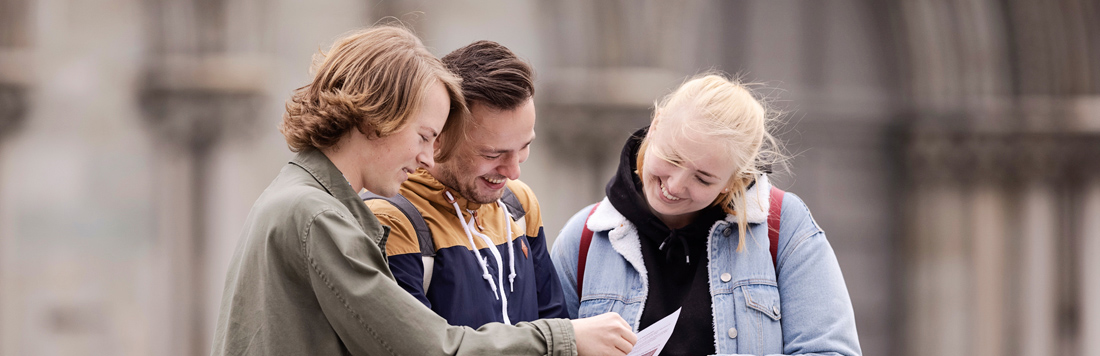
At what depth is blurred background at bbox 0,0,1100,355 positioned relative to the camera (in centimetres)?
375

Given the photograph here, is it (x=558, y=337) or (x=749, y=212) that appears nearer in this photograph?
(x=558, y=337)

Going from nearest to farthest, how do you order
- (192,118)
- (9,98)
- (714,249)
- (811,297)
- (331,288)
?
(331,288) → (811,297) → (714,249) → (9,98) → (192,118)

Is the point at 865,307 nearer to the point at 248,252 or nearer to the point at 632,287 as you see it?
the point at 632,287

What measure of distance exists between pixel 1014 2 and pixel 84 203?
5.13 metres

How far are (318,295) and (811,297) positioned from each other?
3.51 feet

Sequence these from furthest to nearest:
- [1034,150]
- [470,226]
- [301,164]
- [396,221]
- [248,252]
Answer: [1034,150] < [470,226] < [396,221] < [301,164] < [248,252]

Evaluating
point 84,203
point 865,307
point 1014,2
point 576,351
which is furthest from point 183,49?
point 1014,2

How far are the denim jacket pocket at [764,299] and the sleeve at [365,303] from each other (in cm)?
73

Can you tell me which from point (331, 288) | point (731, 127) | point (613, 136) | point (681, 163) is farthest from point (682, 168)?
point (613, 136)

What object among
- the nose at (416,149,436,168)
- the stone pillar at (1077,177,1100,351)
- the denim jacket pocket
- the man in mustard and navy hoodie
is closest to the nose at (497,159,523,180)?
the man in mustard and navy hoodie

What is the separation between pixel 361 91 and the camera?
1305 millimetres

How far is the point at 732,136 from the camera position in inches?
69.7

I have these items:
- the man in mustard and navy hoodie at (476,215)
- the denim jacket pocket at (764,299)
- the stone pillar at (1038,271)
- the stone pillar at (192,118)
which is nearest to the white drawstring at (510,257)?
the man in mustard and navy hoodie at (476,215)

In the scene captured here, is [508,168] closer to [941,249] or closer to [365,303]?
[365,303]
